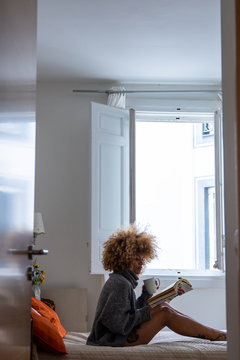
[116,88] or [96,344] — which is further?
[116,88]

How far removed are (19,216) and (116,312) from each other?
1.83 metres

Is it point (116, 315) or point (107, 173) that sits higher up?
point (107, 173)

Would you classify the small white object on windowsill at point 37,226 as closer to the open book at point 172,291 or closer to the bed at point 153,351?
the open book at point 172,291

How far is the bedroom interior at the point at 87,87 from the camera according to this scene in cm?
441

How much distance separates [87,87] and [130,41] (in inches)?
45.7

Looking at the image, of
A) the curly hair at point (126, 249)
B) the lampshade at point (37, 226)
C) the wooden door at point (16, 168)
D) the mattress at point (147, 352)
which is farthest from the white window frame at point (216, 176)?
the wooden door at point (16, 168)

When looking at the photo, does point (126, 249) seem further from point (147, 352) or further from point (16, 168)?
point (16, 168)

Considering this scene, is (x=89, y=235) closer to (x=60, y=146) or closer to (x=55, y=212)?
(x=55, y=212)

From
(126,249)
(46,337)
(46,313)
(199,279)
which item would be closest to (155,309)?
(126,249)

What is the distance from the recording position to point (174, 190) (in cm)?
602

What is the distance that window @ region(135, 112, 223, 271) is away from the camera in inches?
234

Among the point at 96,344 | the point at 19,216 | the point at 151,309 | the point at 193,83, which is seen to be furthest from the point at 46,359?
the point at 193,83

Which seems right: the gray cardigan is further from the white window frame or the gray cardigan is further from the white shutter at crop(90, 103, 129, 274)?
the white window frame

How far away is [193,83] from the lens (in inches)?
236
